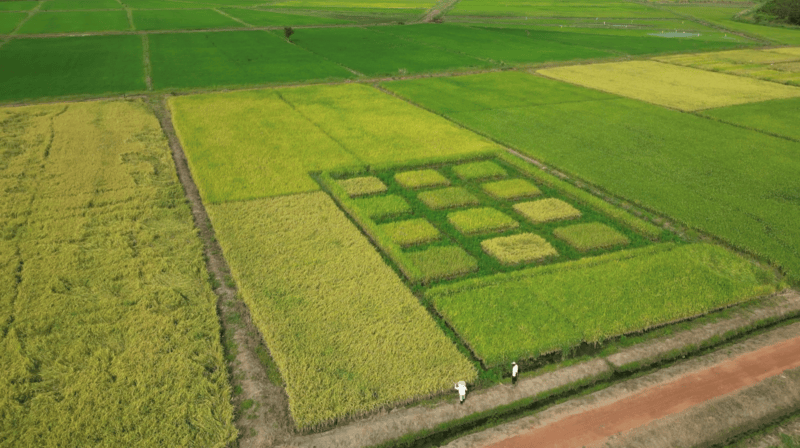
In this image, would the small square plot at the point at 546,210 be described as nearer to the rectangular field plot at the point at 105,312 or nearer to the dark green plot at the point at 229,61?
the rectangular field plot at the point at 105,312

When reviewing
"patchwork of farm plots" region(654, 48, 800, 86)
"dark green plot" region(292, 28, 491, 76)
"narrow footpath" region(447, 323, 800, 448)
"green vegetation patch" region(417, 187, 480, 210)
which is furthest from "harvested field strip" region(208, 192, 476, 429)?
"patchwork of farm plots" region(654, 48, 800, 86)

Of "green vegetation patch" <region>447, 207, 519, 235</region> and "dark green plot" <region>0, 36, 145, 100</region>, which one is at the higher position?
"dark green plot" <region>0, 36, 145, 100</region>

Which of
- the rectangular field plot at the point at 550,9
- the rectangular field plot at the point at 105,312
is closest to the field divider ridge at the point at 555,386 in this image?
the rectangular field plot at the point at 105,312

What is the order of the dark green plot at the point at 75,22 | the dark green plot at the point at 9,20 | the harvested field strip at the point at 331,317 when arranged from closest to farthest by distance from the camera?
the harvested field strip at the point at 331,317 → the dark green plot at the point at 9,20 → the dark green plot at the point at 75,22

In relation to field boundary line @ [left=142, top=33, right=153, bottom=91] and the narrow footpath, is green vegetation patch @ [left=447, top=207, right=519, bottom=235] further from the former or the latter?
field boundary line @ [left=142, top=33, right=153, bottom=91]

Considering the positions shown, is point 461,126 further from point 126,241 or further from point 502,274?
point 126,241

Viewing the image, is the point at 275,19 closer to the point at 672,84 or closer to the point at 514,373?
the point at 672,84

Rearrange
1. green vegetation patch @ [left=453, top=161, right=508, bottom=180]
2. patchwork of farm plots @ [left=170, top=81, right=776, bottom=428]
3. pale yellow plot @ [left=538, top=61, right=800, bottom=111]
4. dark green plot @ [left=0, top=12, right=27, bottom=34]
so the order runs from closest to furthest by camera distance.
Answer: patchwork of farm plots @ [left=170, top=81, right=776, bottom=428] < green vegetation patch @ [left=453, top=161, right=508, bottom=180] < pale yellow plot @ [left=538, top=61, right=800, bottom=111] < dark green plot @ [left=0, top=12, right=27, bottom=34]
